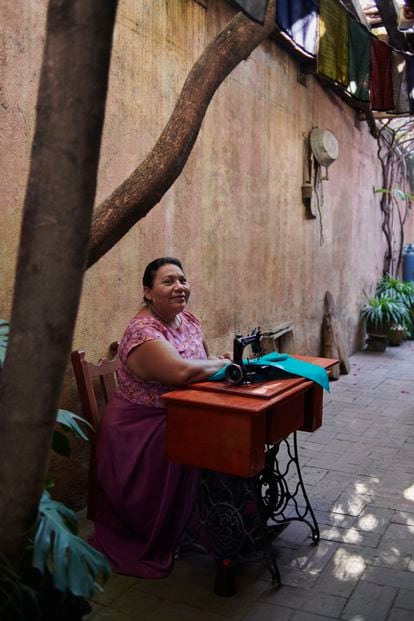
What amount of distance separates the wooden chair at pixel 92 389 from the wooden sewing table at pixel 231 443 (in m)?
0.82

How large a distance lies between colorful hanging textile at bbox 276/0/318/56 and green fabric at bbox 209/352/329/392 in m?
3.03

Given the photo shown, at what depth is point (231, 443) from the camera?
3078mm

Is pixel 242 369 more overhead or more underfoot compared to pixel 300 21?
more underfoot

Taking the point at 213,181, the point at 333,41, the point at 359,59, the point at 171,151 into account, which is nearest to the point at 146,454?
the point at 171,151

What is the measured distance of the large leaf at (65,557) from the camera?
6.67 ft

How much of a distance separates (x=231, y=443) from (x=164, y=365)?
0.60m

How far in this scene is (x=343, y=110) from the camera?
985 centimetres

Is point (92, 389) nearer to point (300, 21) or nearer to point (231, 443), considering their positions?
point (231, 443)

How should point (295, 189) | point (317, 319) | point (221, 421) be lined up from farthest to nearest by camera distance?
point (317, 319) → point (295, 189) → point (221, 421)

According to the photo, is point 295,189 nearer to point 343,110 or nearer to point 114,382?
point 343,110

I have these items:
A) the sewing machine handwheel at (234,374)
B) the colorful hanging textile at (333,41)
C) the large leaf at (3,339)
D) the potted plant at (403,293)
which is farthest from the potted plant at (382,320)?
the large leaf at (3,339)

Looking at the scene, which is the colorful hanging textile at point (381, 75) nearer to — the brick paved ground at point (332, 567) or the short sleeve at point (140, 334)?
the brick paved ground at point (332, 567)

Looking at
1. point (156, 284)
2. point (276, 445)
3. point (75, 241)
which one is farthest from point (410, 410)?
point (75, 241)

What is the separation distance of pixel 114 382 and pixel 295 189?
4.52 meters
